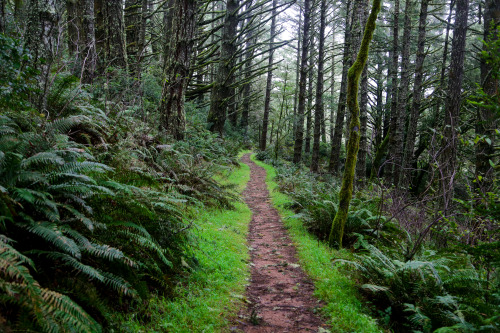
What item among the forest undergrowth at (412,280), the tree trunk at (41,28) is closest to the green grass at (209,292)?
the forest undergrowth at (412,280)

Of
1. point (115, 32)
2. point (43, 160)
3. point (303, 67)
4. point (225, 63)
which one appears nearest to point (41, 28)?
point (43, 160)

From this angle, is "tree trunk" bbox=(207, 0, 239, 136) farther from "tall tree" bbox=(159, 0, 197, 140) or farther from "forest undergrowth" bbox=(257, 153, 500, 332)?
"forest undergrowth" bbox=(257, 153, 500, 332)

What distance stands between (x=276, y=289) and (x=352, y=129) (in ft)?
11.4

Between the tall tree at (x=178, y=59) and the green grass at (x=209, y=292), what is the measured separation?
151 inches

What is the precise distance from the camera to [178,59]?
8.88 meters

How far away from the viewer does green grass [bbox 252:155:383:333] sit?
3.63 meters

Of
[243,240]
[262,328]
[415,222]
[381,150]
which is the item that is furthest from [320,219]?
[381,150]

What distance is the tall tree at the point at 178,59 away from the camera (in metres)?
8.88

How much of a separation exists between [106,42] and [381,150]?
1837 centimetres

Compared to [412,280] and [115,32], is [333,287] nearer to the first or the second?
[412,280]

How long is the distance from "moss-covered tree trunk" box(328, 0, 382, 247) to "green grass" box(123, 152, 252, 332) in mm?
2060

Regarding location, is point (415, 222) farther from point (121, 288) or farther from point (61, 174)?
point (61, 174)

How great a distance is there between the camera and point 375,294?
438 centimetres

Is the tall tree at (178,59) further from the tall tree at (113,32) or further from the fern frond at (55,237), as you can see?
the fern frond at (55,237)
